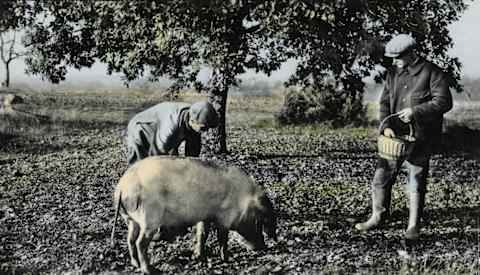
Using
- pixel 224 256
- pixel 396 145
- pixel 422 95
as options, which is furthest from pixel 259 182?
pixel 422 95

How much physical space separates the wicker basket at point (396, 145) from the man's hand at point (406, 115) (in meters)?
0.14

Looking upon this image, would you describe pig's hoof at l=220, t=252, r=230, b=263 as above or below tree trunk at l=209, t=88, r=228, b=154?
below

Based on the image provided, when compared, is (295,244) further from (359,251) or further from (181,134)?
(181,134)

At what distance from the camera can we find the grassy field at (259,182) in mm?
5570

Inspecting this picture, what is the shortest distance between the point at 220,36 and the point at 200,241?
194 cm

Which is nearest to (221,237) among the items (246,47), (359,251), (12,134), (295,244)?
(295,244)

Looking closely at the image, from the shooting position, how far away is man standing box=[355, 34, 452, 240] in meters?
5.93

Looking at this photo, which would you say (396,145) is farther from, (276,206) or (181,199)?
(181,199)

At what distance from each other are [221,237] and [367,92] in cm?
270

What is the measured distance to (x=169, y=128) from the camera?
18.3 feet

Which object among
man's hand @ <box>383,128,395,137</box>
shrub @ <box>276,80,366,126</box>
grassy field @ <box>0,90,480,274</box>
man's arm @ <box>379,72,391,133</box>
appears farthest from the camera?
shrub @ <box>276,80,366,126</box>

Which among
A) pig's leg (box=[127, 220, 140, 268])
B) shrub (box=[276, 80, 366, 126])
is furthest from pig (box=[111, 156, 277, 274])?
shrub (box=[276, 80, 366, 126])

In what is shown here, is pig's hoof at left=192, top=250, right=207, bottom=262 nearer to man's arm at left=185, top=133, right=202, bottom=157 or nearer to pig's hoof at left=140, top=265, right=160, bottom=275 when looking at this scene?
pig's hoof at left=140, top=265, right=160, bottom=275

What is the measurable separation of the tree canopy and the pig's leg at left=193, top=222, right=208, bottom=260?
1399 mm
